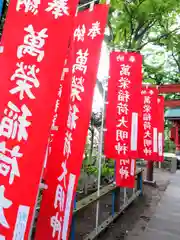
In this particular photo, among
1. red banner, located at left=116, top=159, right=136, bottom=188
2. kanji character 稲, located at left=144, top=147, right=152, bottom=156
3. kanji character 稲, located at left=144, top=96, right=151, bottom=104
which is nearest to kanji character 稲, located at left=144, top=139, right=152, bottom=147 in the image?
kanji character 稲, located at left=144, top=147, right=152, bottom=156

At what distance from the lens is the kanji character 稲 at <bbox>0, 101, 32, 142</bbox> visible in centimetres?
170

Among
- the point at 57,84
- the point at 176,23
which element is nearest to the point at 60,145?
the point at 57,84

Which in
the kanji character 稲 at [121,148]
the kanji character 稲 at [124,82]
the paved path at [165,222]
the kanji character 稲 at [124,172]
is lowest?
the paved path at [165,222]

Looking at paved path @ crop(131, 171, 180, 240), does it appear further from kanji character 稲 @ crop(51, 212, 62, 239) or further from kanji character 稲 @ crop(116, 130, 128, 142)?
kanji character 稲 @ crop(51, 212, 62, 239)

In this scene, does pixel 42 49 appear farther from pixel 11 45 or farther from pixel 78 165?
pixel 78 165

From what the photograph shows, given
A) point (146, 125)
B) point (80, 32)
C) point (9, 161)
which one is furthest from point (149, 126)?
point (9, 161)

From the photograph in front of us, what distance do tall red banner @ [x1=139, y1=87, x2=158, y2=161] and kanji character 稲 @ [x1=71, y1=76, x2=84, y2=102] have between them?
16.2 feet

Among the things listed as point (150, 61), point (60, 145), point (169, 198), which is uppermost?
point (150, 61)

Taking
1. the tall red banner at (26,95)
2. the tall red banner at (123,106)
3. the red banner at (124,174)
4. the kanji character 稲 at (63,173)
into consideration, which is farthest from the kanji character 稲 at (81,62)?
the red banner at (124,174)

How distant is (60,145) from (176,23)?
11.0 metres

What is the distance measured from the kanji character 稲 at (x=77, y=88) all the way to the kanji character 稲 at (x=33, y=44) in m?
0.79

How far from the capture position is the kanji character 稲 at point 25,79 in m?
1.76

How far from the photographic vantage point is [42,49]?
5.96 feet

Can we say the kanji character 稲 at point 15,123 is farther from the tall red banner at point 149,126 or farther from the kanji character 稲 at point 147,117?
the kanji character 稲 at point 147,117
